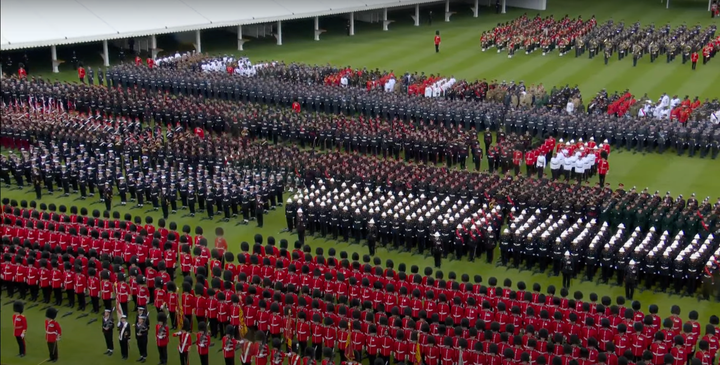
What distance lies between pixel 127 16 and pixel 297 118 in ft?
57.8

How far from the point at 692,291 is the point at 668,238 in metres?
2.39

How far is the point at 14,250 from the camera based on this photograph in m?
23.2

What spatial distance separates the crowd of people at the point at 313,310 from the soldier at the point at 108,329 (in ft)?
0.14

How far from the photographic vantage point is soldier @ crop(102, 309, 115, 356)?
67.6 ft

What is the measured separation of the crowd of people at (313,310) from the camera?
63.3 feet

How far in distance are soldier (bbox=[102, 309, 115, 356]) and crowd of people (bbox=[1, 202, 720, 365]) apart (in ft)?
0.14

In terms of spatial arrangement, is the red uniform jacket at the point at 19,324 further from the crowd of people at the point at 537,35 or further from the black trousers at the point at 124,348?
the crowd of people at the point at 537,35

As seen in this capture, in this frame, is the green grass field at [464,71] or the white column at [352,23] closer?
the green grass field at [464,71]

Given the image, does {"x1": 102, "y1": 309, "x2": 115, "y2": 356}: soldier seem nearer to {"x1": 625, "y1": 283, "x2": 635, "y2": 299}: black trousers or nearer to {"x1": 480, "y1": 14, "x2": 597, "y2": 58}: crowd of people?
{"x1": 625, "y1": 283, "x2": 635, "y2": 299}: black trousers

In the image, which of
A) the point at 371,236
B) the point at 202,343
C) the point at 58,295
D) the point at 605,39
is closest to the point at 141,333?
the point at 202,343

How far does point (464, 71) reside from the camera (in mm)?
45688

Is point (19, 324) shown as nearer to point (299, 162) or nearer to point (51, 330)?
point (51, 330)

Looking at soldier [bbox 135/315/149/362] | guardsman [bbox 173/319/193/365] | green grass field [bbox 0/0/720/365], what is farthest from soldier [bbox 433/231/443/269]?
soldier [bbox 135/315/149/362]

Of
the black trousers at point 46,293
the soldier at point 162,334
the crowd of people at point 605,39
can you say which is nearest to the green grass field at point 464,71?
the black trousers at point 46,293
